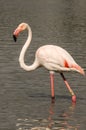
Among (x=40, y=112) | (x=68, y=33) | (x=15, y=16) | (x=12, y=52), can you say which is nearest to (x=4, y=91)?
(x=40, y=112)

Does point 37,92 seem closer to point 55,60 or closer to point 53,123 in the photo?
point 55,60

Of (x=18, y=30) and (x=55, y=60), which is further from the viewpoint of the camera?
(x=18, y=30)

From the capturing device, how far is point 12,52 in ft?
96.6

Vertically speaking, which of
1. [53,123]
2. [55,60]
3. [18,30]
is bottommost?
[53,123]

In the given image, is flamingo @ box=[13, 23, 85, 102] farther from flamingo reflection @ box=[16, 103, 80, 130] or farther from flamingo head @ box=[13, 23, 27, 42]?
flamingo reflection @ box=[16, 103, 80, 130]

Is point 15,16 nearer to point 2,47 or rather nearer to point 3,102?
point 2,47

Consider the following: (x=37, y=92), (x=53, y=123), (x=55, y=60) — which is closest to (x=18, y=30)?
(x=55, y=60)

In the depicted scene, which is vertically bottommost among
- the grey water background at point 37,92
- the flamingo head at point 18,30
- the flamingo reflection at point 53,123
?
the grey water background at point 37,92

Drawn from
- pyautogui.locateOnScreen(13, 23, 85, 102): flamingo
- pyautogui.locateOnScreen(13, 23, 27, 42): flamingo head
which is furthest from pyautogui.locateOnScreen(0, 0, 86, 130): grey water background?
pyautogui.locateOnScreen(13, 23, 27, 42): flamingo head

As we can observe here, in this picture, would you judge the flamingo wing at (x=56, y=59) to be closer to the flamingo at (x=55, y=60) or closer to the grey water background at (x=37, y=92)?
Answer: the flamingo at (x=55, y=60)

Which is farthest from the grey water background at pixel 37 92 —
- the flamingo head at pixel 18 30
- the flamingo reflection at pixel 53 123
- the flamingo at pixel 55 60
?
the flamingo head at pixel 18 30

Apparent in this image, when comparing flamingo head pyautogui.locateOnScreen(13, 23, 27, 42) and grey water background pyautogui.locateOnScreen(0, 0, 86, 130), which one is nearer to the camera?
grey water background pyautogui.locateOnScreen(0, 0, 86, 130)

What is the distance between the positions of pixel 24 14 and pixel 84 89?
3496cm

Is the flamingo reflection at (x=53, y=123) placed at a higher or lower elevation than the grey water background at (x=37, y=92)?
higher
